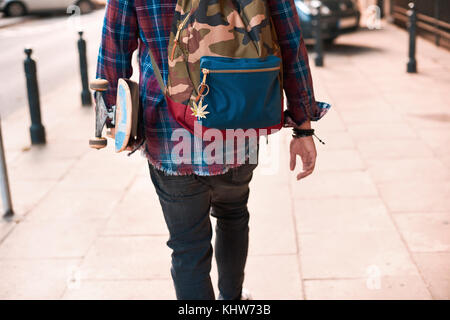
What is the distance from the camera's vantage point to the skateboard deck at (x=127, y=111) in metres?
2.26

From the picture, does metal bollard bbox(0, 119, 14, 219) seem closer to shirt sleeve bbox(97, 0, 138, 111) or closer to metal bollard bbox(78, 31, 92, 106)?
shirt sleeve bbox(97, 0, 138, 111)

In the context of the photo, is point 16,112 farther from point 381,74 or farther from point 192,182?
point 192,182

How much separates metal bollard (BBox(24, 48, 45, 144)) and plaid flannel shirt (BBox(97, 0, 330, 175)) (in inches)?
168

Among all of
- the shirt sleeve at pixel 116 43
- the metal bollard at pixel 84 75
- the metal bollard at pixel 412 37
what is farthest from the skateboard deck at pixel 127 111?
the metal bollard at pixel 412 37

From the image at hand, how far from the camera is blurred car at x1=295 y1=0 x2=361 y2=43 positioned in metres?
12.3

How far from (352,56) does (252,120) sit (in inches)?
390

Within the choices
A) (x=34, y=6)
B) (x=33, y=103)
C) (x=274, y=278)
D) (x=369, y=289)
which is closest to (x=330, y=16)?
(x=33, y=103)

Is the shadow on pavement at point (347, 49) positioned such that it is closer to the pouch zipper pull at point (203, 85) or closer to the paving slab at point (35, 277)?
the paving slab at point (35, 277)

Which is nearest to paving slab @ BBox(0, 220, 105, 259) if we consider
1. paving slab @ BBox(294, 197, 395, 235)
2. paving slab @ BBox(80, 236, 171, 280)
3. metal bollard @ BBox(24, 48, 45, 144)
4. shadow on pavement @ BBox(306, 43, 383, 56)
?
paving slab @ BBox(80, 236, 171, 280)

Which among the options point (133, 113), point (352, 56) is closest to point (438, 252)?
point (133, 113)

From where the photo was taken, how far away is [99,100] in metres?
2.48

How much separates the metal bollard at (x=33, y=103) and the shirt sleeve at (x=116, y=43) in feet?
13.9

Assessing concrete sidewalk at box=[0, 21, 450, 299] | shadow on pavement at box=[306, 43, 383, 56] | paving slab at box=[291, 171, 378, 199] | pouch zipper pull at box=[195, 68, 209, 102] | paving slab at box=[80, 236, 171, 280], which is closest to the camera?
pouch zipper pull at box=[195, 68, 209, 102]

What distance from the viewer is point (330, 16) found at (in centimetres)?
1273
